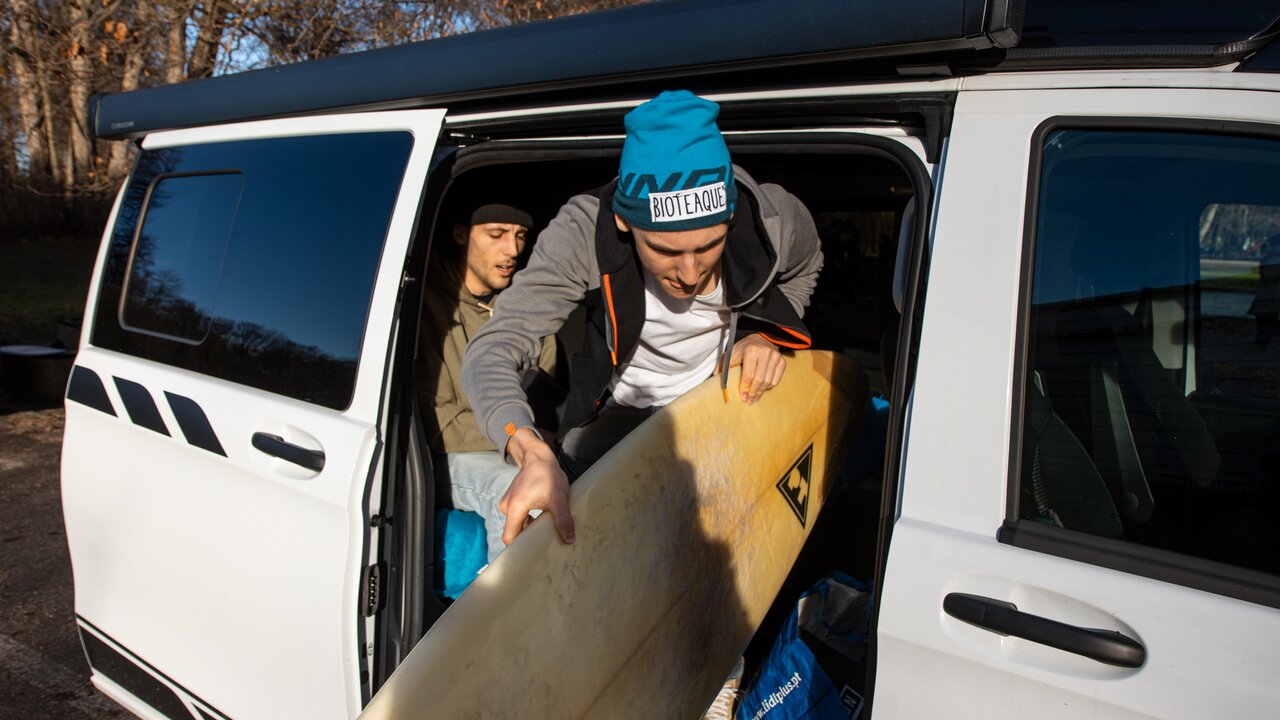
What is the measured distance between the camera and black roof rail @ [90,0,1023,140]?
1.30 m

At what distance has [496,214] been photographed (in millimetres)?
2730

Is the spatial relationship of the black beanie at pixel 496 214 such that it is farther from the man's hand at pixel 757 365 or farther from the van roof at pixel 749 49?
the man's hand at pixel 757 365

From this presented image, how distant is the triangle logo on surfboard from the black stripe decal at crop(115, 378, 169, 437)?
1691mm

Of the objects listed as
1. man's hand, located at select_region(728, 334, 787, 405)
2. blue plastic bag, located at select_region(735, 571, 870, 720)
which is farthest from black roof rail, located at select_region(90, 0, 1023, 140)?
blue plastic bag, located at select_region(735, 571, 870, 720)

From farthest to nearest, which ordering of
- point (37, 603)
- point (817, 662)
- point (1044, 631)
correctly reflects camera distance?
point (37, 603) < point (817, 662) < point (1044, 631)

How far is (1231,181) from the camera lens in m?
1.27

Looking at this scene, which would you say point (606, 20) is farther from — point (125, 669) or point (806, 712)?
point (125, 669)

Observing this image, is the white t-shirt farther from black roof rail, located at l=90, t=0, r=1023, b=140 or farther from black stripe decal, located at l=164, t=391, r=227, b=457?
black stripe decal, located at l=164, t=391, r=227, b=457

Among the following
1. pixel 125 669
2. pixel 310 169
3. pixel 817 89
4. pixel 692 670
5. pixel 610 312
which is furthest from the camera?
pixel 125 669

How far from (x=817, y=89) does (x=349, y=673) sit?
1.60 metres

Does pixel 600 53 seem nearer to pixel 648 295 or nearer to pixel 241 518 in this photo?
pixel 648 295

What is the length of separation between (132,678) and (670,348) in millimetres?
1856

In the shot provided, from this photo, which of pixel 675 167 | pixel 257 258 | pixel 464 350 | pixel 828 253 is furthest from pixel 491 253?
pixel 828 253

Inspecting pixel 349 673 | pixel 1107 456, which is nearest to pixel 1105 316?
pixel 1107 456
